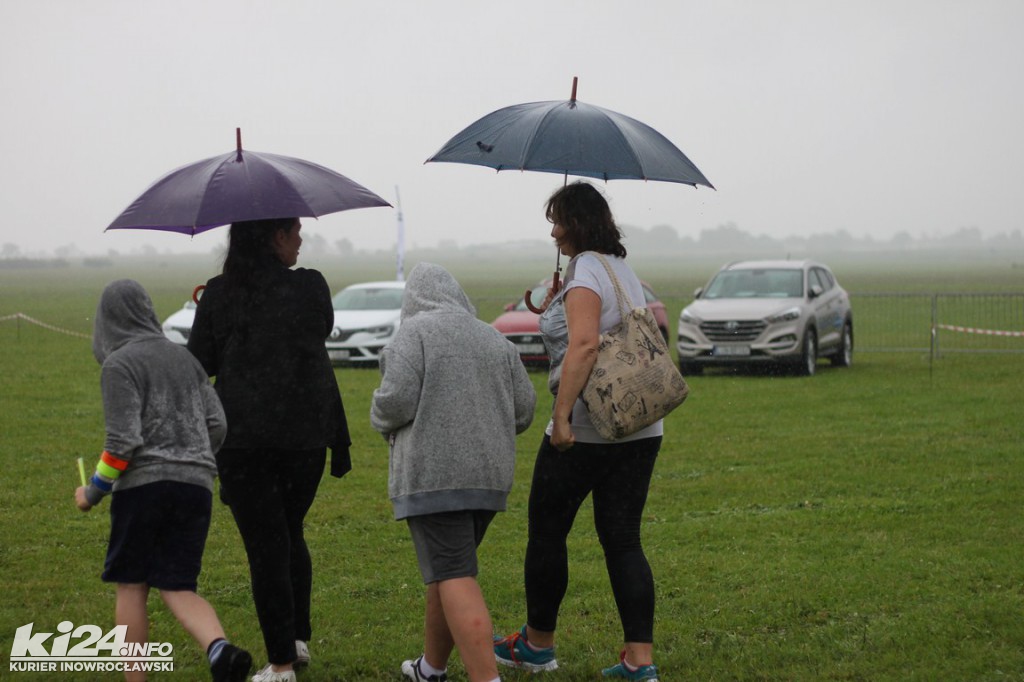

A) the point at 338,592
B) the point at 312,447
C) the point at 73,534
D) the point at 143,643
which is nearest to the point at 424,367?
the point at 312,447

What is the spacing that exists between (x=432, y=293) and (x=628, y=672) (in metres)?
1.66

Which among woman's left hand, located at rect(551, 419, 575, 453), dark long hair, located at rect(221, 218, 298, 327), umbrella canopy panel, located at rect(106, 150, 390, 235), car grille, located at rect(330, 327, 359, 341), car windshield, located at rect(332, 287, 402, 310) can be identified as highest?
umbrella canopy panel, located at rect(106, 150, 390, 235)

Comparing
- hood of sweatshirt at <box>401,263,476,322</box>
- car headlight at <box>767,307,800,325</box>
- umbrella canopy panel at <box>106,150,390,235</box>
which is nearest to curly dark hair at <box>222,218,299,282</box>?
umbrella canopy panel at <box>106,150,390,235</box>

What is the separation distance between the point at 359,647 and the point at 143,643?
1.20 m

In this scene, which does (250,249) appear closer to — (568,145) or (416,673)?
(568,145)

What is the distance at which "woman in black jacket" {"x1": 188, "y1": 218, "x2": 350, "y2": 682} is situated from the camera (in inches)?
183

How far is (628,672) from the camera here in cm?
484

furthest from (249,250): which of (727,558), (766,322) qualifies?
(766,322)

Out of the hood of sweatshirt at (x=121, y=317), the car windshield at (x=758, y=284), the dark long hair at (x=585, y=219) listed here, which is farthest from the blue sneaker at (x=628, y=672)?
the car windshield at (x=758, y=284)

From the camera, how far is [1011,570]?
6570mm

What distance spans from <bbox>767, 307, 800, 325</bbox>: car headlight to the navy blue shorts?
15.1 m

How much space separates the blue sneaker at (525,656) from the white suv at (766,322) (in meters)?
13.8

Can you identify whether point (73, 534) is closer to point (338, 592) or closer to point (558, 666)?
point (338, 592)

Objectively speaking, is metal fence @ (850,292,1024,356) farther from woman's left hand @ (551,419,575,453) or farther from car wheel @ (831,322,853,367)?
woman's left hand @ (551,419,575,453)
